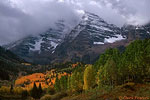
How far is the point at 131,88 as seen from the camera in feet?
179

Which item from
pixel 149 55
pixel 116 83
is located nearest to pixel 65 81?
pixel 116 83

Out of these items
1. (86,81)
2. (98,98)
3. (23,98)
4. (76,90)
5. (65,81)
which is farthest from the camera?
(23,98)

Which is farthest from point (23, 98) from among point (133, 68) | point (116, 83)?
point (133, 68)

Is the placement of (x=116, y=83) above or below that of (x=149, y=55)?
below

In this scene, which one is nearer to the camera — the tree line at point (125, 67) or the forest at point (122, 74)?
the forest at point (122, 74)

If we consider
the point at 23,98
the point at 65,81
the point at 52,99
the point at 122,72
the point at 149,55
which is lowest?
the point at 23,98

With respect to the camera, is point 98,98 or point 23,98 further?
point 23,98

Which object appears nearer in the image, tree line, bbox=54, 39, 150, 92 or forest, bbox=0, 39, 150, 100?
forest, bbox=0, 39, 150, 100

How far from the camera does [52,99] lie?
9362 cm

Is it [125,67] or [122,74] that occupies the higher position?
[125,67]

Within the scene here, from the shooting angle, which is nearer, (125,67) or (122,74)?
(125,67)

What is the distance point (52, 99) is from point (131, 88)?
→ 5004 centimetres

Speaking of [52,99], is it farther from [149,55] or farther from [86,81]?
[149,55]

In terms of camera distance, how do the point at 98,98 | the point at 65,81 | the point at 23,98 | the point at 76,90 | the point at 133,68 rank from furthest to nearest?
the point at 23,98, the point at 65,81, the point at 76,90, the point at 133,68, the point at 98,98
